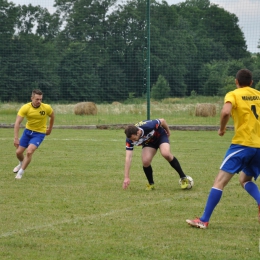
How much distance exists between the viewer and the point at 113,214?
333 inches

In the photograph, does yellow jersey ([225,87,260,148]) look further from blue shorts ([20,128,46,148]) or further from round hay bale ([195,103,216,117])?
round hay bale ([195,103,216,117])

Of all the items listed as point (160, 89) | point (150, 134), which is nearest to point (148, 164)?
point (150, 134)

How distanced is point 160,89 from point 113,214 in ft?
59.4

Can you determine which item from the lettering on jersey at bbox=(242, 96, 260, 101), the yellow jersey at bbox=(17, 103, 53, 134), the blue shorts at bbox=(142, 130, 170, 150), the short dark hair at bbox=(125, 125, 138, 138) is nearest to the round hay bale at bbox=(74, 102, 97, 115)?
the yellow jersey at bbox=(17, 103, 53, 134)

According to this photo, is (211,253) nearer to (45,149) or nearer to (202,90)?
(45,149)

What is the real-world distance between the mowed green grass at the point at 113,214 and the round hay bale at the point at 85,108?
13164 millimetres

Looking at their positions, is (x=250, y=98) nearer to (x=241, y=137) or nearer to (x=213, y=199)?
(x=241, y=137)

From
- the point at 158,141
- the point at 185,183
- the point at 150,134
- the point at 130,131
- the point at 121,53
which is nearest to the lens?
the point at 130,131

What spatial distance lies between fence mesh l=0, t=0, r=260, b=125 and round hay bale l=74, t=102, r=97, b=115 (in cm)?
73

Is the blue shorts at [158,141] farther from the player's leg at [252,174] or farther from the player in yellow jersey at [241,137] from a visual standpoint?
the player in yellow jersey at [241,137]

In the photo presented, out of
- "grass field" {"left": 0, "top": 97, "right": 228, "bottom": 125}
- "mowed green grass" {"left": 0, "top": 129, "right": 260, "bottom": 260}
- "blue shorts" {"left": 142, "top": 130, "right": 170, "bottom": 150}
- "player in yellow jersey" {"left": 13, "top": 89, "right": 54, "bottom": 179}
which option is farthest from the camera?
"grass field" {"left": 0, "top": 97, "right": 228, "bottom": 125}

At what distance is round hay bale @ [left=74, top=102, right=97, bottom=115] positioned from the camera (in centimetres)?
2859

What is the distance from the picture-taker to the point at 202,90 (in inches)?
1054

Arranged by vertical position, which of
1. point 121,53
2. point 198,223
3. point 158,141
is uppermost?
point 121,53
